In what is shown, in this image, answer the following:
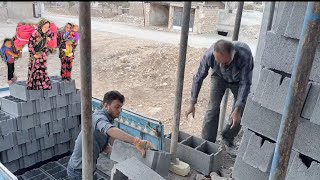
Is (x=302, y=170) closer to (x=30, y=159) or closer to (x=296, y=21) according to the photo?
(x=296, y=21)

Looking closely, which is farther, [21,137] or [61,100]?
[61,100]

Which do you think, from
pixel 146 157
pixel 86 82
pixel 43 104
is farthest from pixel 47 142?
pixel 86 82

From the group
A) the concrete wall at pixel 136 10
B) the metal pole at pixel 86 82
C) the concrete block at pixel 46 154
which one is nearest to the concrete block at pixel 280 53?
the metal pole at pixel 86 82

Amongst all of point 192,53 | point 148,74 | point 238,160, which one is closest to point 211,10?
point 192,53

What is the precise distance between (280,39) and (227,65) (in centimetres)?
125

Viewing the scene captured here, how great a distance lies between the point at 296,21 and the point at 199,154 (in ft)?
6.79

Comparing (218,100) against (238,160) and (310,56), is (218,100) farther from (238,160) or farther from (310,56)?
(310,56)

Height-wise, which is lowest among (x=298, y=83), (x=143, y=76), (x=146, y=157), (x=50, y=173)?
(x=143, y=76)

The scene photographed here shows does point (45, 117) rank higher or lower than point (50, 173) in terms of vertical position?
higher

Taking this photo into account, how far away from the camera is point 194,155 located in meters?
3.98

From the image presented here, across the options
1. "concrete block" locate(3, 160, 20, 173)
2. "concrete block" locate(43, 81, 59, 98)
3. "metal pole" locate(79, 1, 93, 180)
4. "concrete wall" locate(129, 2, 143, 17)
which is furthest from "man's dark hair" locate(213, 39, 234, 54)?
"concrete wall" locate(129, 2, 143, 17)

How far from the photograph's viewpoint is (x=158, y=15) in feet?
76.5

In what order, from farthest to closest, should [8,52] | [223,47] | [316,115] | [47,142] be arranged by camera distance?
[47,142]
[8,52]
[223,47]
[316,115]

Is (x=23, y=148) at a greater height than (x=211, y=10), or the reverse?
(x=211, y=10)
